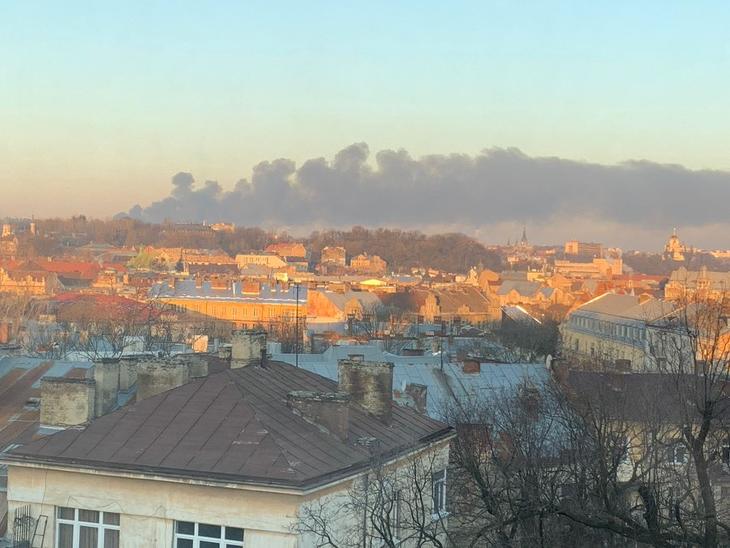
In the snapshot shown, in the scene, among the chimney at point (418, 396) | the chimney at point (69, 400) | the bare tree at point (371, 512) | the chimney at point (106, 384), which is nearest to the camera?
the bare tree at point (371, 512)

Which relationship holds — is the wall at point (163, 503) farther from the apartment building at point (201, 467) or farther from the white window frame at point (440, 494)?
the white window frame at point (440, 494)

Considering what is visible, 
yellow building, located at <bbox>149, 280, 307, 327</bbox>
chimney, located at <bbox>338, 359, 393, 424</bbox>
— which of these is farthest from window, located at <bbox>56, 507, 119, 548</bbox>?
yellow building, located at <bbox>149, 280, 307, 327</bbox>

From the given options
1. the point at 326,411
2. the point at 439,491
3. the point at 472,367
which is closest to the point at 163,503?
the point at 326,411

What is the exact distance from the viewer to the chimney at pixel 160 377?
51.4 ft

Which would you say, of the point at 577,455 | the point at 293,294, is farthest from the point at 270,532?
the point at 293,294

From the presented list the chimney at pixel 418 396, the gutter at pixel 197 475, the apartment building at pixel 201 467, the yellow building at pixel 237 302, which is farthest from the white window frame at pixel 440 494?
the yellow building at pixel 237 302

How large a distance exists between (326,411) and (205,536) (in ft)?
7.32

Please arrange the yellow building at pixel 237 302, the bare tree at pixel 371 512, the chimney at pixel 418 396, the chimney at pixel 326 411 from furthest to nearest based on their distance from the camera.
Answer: the yellow building at pixel 237 302
the chimney at pixel 418 396
the chimney at pixel 326 411
the bare tree at pixel 371 512

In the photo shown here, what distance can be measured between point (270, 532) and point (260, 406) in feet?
6.55

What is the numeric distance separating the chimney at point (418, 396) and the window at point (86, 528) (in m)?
11.6

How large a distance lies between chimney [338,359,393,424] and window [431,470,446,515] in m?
1.21

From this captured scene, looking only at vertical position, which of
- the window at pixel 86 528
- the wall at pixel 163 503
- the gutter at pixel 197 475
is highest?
the gutter at pixel 197 475

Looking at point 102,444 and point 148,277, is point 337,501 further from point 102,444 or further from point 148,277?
point 148,277

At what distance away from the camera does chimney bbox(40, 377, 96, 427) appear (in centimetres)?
1522
